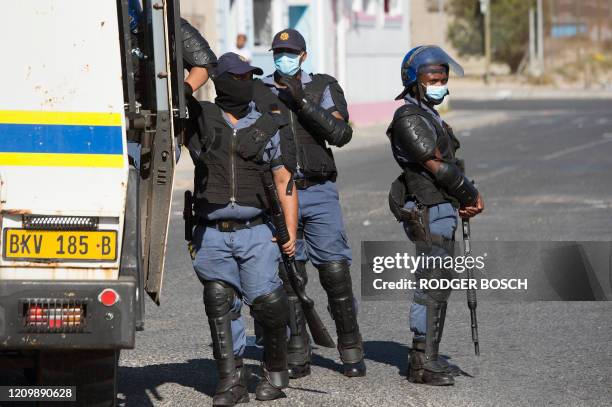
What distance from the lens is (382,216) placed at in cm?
1555

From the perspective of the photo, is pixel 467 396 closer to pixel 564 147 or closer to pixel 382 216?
pixel 382 216

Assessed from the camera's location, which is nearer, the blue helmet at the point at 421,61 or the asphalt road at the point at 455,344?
the asphalt road at the point at 455,344

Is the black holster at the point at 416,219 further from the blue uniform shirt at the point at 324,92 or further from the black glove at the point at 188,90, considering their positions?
the black glove at the point at 188,90

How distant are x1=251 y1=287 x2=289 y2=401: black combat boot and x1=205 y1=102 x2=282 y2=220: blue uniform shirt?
0.43 meters

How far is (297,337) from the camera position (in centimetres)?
793

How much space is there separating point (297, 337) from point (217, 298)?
93 cm

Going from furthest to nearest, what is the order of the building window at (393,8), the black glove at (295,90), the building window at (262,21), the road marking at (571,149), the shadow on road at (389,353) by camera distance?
the building window at (393,8), the building window at (262,21), the road marking at (571,149), the shadow on road at (389,353), the black glove at (295,90)

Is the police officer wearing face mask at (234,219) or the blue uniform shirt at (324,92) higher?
the blue uniform shirt at (324,92)

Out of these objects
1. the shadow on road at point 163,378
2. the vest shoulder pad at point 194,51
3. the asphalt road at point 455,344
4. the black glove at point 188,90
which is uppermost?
the vest shoulder pad at point 194,51

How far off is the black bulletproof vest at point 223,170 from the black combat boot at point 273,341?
0.50 metres

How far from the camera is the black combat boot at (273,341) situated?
721 cm

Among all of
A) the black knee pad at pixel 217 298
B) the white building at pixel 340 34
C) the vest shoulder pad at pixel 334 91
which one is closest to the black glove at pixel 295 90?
the vest shoulder pad at pixel 334 91

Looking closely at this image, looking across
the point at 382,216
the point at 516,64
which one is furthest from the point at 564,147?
the point at 516,64

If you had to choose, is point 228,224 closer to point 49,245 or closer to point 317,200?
point 317,200
